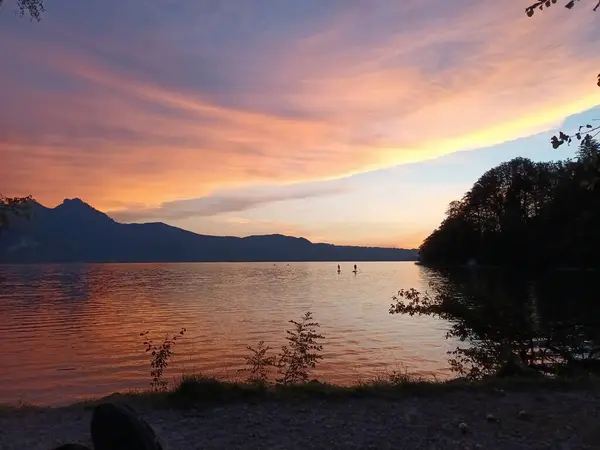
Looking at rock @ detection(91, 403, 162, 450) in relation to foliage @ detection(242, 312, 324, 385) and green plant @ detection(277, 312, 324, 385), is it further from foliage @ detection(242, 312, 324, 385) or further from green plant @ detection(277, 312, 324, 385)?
green plant @ detection(277, 312, 324, 385)

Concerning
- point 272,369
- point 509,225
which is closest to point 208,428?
point 272,369

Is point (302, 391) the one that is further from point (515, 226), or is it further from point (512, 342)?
point (515, 226)

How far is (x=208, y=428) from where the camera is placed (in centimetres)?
873

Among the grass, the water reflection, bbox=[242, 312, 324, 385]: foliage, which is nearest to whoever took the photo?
the grass

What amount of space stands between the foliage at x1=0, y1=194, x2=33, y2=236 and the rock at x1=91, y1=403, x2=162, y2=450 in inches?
102

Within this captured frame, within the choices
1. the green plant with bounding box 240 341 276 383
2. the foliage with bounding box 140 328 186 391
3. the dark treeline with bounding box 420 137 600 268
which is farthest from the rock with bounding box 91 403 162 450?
the dark treeline with bounding box 420 137 600 268

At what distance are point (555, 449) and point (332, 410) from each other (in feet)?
12.5

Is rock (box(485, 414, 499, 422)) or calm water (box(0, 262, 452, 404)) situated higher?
rock (box(485, 414, 499, 422))

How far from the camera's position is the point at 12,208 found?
613cm

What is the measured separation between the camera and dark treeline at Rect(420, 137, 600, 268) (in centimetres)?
7956

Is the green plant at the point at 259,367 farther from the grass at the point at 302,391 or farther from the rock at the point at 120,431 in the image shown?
the rock at the point at 120,431

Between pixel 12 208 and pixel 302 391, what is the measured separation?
6.79m

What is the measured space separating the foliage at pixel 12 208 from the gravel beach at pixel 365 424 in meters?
4.27

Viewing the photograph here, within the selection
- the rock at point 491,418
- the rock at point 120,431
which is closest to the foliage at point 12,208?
the rock at point 120,431
